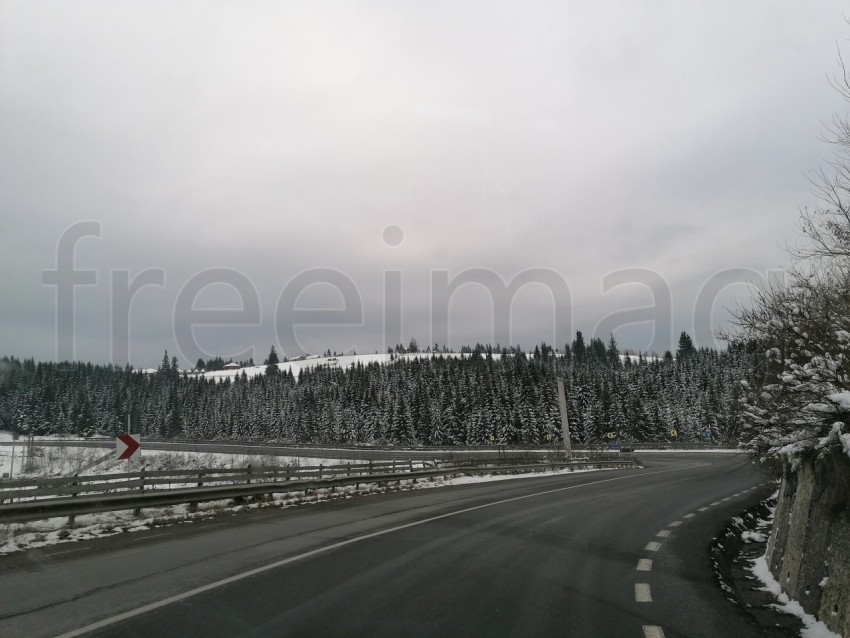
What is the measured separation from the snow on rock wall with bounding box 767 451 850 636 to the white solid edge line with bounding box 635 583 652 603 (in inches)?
59.0

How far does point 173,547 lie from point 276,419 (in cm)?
12625

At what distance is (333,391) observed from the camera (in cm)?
13038

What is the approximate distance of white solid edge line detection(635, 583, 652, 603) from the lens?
6.36m

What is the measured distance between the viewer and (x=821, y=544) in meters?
5.66

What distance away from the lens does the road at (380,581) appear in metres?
5.37

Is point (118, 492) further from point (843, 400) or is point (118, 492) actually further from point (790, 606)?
point (843, 400)

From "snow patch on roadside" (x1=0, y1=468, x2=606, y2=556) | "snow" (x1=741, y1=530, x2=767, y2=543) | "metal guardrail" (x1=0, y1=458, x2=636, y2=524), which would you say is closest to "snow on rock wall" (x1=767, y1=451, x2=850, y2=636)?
"snow" (x1=741, y1=530, x2=767, y2=543)

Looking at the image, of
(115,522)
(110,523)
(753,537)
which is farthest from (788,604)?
(115,522)

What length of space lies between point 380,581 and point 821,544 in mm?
4861

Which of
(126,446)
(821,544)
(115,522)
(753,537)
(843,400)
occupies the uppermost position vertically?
(843,400)

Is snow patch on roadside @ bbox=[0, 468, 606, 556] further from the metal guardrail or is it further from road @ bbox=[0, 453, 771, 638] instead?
road @ bbox=[0, 453, 771, 638]

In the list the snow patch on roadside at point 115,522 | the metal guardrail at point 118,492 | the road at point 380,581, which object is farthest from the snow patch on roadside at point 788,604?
the metal guardrail at point 118,492

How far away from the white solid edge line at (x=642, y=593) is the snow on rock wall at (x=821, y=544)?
1.50 metres

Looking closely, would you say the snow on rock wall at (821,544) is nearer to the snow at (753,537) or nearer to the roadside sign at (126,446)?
the snow at (753,537)
